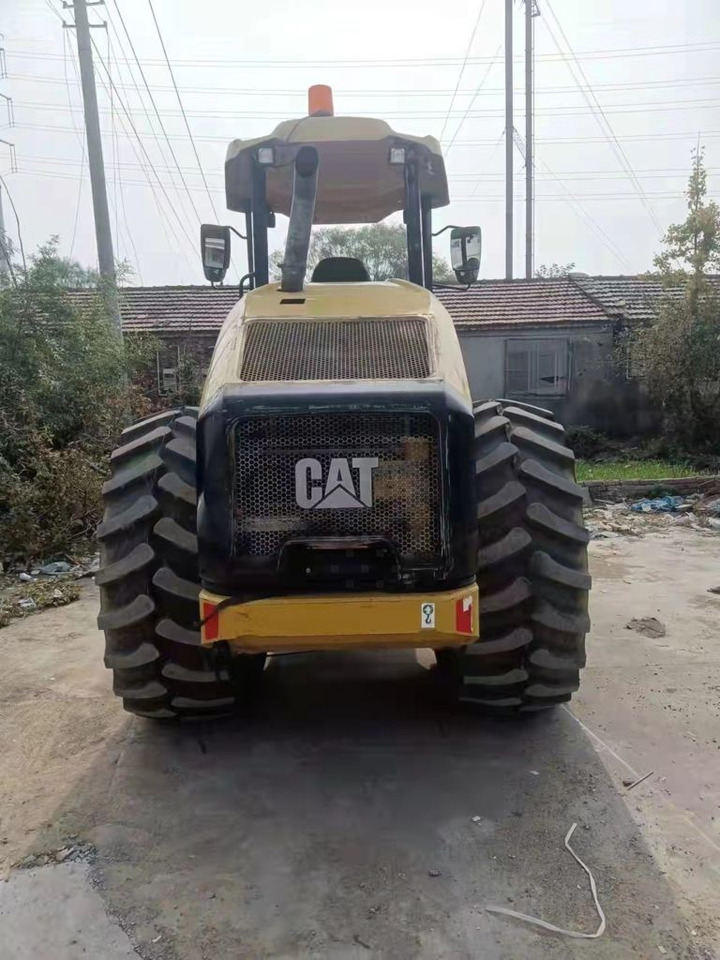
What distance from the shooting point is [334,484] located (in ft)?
9.00

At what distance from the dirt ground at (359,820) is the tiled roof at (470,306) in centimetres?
1125

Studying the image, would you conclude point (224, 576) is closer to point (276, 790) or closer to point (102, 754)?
point (276, 790)

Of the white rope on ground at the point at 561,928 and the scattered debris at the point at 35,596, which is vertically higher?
the white rope on ground at the point at 561,928

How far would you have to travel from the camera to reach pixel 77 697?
4.17 meters

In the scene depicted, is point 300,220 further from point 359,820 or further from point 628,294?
point 628,294

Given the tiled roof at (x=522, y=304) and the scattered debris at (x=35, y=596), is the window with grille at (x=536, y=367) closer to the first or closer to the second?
the tiled roof at (x=522, y=304)

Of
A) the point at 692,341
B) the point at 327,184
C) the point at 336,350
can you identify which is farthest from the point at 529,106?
the point at 336,350

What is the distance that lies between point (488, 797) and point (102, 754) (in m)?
1.71

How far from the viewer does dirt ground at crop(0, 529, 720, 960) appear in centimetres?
238

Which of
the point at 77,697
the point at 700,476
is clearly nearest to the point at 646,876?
the point at 77,697

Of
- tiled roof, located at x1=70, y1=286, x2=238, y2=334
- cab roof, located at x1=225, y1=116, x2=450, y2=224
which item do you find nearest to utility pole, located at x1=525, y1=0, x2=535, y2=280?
tiled roof, located at x1=70, y1=286, x2=238, y2=334

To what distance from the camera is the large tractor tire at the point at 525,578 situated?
3195 millimetres

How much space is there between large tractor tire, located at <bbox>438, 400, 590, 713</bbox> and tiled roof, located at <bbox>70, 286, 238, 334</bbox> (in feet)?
38.6

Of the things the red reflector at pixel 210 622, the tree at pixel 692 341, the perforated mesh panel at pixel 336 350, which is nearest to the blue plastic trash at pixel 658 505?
the tree at pixel 692 341
